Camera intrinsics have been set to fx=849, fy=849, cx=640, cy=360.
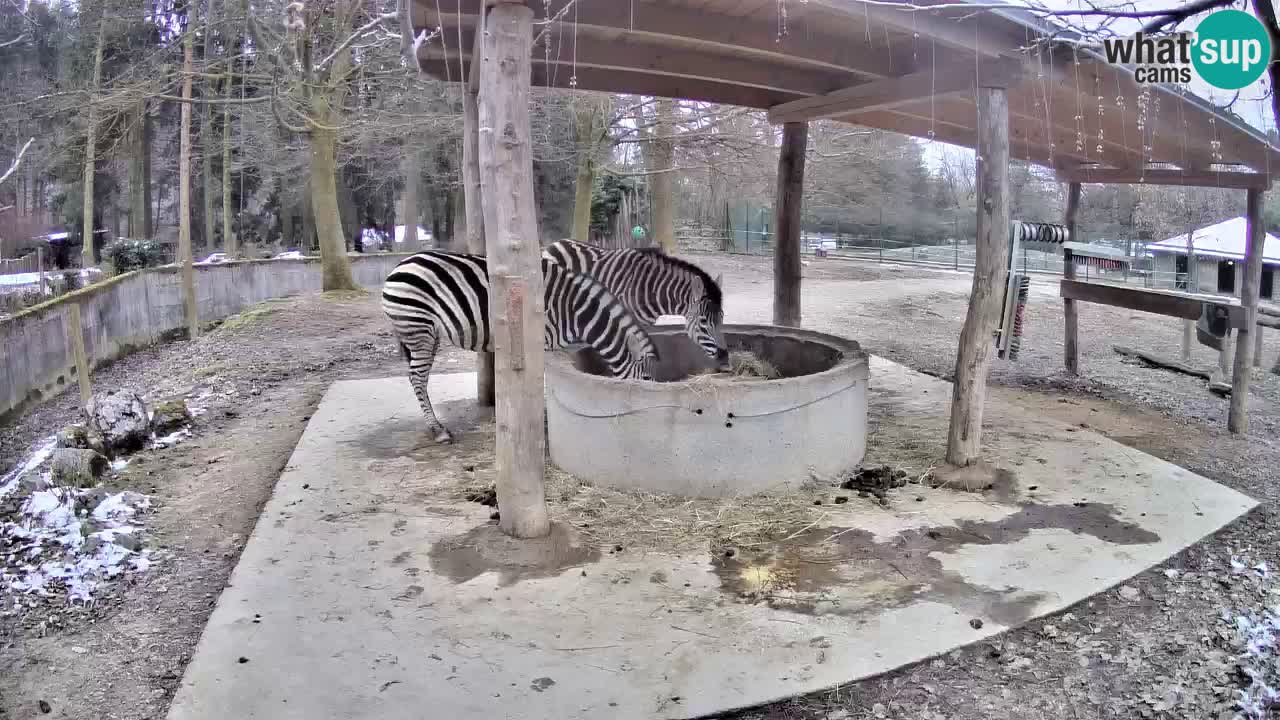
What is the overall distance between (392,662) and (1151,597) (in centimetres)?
335

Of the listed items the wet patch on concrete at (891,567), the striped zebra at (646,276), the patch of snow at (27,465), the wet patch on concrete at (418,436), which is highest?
the striped zebra at (646,276)

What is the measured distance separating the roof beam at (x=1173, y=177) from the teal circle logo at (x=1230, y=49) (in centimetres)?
444

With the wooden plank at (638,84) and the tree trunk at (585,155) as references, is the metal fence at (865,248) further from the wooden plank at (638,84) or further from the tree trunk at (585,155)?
the wooden plank at (638,84)

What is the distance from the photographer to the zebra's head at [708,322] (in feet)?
24.2

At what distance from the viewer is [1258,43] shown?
3523mm

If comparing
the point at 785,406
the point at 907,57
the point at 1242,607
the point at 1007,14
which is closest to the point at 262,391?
the point at 785,406

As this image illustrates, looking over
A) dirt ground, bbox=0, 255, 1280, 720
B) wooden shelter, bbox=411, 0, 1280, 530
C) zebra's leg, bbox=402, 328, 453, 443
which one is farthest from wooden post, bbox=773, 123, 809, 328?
zebra's leg, bbox=402, 328, 453, 443

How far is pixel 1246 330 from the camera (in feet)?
23.0

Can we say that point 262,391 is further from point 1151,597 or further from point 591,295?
point 1151,597

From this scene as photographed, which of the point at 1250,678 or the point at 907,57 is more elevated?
the point at 907,57

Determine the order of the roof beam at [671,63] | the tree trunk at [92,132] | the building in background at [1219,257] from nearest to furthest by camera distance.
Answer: the roof beam at [671,63]
the tree trunk at [92,132]
the building in background at [1219,257]

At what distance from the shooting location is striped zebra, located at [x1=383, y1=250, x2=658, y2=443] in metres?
6.41

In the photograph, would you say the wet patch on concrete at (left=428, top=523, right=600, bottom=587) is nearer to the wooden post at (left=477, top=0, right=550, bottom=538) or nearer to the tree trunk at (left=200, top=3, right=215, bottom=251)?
the wooden post at (left=477, top=0, right=550, bottom=538)

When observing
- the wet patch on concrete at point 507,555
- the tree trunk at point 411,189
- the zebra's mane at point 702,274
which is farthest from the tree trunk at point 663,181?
the wet patch on concrete at point 507,555
